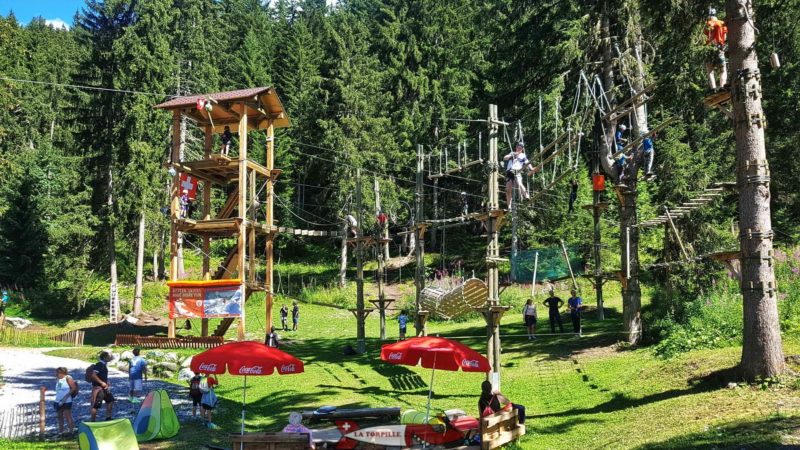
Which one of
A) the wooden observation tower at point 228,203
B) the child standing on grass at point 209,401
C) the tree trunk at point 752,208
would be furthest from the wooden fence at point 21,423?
the tree trunk at point 752,208

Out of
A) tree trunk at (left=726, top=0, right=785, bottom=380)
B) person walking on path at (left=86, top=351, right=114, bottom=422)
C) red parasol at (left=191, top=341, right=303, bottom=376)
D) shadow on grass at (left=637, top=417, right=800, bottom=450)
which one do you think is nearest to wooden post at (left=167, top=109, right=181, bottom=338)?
person walking on path at (left=86, top=351, right=114, bottom=422)

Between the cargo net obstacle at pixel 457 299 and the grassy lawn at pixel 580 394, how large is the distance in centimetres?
214

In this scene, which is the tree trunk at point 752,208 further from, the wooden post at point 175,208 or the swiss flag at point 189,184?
the wooden post at point 175,208

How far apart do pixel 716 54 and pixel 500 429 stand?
914cm

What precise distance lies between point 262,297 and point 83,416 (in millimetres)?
30941

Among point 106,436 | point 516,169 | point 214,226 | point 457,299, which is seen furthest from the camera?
point 214,226

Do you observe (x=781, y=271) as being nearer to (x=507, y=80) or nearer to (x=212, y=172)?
(x=507, y=80)

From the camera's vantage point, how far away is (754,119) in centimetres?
1330

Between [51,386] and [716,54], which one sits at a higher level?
[716,54]

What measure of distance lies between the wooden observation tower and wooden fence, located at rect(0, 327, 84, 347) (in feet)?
20.1

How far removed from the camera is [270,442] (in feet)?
37.6

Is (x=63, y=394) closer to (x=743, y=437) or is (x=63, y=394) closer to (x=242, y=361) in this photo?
(x=242, y=361)

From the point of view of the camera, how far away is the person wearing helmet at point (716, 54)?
13.8 meters

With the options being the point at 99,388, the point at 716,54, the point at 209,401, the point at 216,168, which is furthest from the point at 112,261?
the point at 716,54
